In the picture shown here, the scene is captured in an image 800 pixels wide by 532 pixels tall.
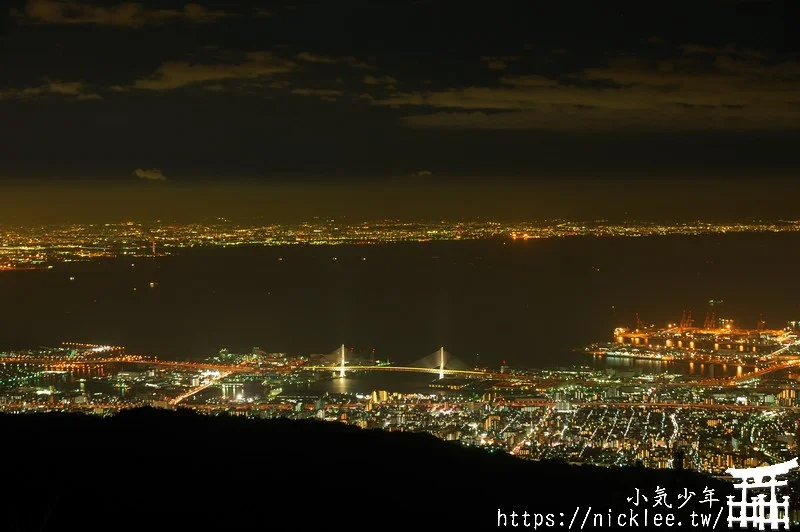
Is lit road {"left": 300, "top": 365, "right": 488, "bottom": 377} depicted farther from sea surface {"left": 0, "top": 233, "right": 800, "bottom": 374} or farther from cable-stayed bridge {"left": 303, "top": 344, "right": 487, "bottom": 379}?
sea surface {"left": 0, "top": 233, "right": 800, "bottom": 374}

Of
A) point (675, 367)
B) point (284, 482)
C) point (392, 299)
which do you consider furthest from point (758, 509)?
point (392, 299)

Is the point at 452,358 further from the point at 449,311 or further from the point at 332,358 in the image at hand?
the point at 449,311

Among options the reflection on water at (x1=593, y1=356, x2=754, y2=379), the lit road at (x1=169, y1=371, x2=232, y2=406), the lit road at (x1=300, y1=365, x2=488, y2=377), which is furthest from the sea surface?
the lit road at (x1=169, y1=371, x2=232, y2=406)

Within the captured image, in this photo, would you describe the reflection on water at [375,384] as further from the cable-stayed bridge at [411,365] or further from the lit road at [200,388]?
the lit road at [200,388]

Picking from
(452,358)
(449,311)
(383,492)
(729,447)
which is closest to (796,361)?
(452,358)

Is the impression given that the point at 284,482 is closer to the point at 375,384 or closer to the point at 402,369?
the point at 375,384

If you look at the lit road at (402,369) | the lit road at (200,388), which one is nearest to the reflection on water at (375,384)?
the lit road at (402,369)
